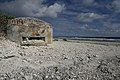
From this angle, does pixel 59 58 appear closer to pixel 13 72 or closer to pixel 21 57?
pixel 21 57

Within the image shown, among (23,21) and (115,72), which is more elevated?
(23,21)

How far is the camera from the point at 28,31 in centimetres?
2017

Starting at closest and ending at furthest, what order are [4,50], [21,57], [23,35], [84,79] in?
[84,79] < [21,57] < [4,50] < [23,35]

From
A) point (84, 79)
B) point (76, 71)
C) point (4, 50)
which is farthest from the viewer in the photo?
point (4, 50)

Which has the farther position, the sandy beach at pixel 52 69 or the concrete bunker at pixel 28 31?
the concrete bunker at pixel 28 31

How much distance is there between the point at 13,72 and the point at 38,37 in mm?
9320

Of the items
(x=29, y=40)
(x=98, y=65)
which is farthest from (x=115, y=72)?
(x=29, y=40)

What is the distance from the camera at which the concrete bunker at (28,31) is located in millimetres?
20062

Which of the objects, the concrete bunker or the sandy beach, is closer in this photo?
the sandy beach

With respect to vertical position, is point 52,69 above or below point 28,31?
below

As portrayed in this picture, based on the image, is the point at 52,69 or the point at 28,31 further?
the point at 28,31

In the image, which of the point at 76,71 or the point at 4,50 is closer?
the point at 76,71

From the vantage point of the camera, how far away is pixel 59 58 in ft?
50.2

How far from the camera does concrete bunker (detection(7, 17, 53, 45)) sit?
790 inches
